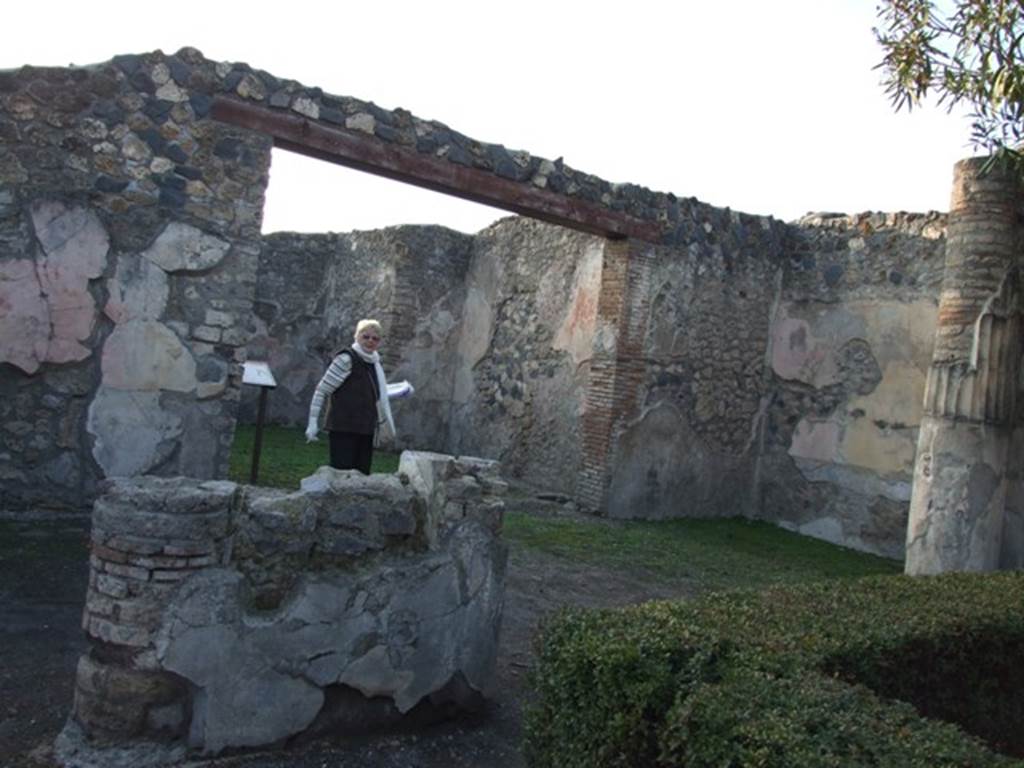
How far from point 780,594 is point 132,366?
→ 4269 mm

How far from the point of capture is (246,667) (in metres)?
2.81

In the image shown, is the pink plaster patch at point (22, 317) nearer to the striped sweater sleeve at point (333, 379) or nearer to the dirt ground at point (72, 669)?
the dirt ground at point (72, 669)

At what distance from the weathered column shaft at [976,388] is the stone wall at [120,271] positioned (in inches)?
195

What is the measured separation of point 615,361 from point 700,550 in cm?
201

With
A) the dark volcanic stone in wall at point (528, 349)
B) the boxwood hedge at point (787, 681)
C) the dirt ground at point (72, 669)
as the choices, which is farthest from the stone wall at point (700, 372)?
the boxwood hedge at point (787, 681)

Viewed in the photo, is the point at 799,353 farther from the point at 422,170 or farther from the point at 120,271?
the point at 120,271

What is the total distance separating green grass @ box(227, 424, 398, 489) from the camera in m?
7.72

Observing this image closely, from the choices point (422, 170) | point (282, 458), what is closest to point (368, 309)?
point (282, 458)

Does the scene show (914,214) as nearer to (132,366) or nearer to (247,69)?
(247,69)

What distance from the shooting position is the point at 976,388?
601cm

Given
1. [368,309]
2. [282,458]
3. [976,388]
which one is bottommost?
[282,458]

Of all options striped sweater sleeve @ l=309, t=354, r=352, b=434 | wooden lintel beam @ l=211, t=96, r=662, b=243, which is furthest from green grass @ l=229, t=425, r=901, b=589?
wooden lintel beam @ l=211, t=96, r=662, b=243

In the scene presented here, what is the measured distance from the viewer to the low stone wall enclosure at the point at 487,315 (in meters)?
5.43

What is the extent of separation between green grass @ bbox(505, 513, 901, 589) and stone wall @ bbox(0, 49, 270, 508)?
106 inches
